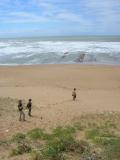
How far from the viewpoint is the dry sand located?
16078 millimetres

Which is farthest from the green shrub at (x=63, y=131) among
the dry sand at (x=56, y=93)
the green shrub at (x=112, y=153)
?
the green shrub at (x=112, y=153)

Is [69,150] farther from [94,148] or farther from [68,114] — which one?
[68,114]

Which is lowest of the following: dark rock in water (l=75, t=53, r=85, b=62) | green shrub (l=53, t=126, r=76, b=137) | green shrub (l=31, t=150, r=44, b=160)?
green shrub (l=53, t=126, r=76, b=137)

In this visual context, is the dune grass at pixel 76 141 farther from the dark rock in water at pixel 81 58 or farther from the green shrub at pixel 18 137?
the dark rock in water at pixel 81 58

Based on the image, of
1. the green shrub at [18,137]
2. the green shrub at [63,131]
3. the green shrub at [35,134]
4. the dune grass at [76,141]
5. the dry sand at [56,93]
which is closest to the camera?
the dune grass at [76,141]

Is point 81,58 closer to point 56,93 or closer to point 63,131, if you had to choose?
point 56,93

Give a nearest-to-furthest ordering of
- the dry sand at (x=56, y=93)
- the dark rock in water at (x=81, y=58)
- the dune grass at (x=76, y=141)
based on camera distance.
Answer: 1. the dune grass at (x=76, y=141)
2. the dry sand at (x=56, y=93)
3. the dark rock in water at (x=81, y=58)

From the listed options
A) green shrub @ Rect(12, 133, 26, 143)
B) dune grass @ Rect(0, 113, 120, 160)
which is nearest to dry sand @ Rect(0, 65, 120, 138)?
green shrub @ Rect(12, 133, 26, 143)

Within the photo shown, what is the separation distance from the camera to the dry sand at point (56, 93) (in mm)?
16078

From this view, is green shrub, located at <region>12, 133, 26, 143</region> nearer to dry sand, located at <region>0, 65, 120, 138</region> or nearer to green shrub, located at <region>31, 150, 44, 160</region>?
dry sand, located at <region>0, 65, 120, 138</region>

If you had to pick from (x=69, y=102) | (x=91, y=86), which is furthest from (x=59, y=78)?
(x=69, y=102)

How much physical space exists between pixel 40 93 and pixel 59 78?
755 centimetres

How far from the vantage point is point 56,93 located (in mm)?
24906

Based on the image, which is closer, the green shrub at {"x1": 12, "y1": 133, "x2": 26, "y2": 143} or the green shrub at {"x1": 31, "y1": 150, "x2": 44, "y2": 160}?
the green shrub at {"x1": 31, "y1": 150, "x2": 44, "y2": 160}
